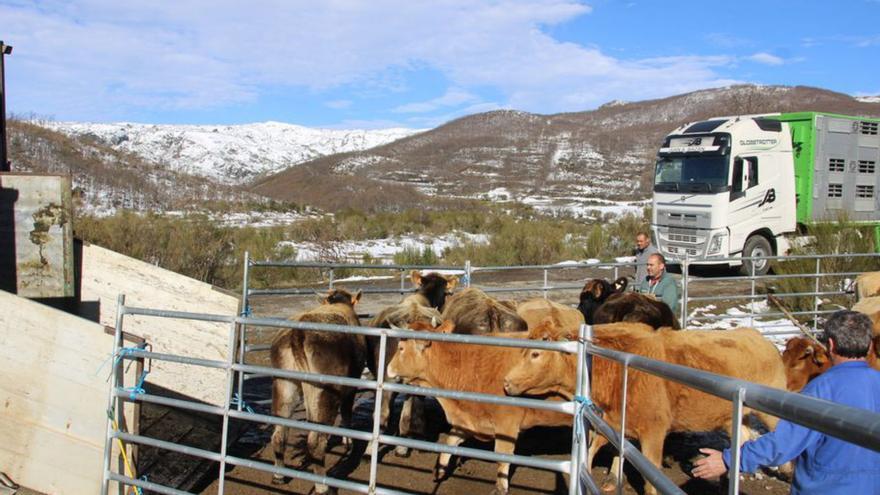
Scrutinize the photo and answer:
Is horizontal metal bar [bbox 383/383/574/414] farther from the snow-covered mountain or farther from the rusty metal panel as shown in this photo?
the snow-covered mountain

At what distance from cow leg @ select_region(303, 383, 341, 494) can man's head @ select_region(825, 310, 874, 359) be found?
13.0 feet

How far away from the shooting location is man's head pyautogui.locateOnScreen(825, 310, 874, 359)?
326cm

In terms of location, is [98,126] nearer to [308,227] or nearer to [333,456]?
[308,227]

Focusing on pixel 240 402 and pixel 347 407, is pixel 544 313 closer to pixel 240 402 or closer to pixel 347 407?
pixel 347 407

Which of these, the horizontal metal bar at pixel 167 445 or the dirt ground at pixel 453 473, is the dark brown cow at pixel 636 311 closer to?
the dirt ground at pixel 453 473

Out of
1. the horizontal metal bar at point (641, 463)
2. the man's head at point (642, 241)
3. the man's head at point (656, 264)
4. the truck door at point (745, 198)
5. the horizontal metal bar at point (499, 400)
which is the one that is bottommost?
the horizontal metal bar at point (499, 400)

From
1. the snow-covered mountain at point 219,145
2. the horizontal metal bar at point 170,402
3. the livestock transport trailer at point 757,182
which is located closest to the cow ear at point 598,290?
the horizontal metal bar at point 170,402

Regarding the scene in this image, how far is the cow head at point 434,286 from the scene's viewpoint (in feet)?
31.3

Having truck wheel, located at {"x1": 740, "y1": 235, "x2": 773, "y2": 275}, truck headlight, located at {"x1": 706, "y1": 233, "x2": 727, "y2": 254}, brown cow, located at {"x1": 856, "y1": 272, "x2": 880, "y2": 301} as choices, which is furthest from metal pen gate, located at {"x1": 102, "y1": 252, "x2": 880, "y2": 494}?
truck wheel, located at {"x1": 740, "y1": 235, "x2": 773, "y2": 275}

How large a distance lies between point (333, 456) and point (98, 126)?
10782 centimetres

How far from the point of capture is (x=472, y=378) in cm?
613

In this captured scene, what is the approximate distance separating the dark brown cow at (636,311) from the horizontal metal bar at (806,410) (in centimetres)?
538

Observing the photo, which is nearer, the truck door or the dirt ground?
the dirt ground

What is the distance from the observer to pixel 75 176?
113 ft
